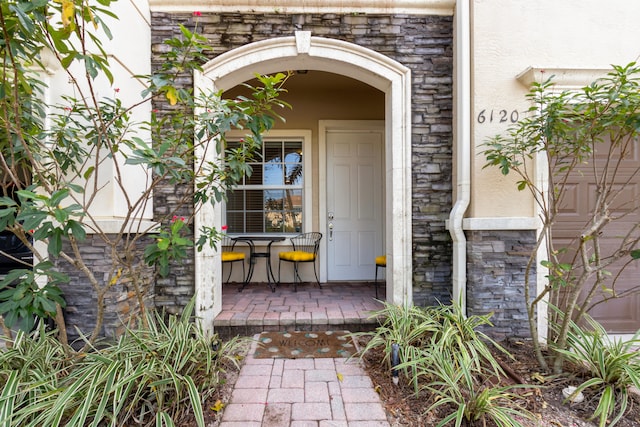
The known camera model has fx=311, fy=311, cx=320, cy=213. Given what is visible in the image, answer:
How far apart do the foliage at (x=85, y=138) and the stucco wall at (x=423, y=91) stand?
936 millimetres

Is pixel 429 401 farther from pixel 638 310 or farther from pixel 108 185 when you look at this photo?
pixel 108 185

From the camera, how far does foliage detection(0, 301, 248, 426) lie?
5.15 ft

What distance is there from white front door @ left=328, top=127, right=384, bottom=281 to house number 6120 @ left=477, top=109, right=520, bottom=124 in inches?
77.9

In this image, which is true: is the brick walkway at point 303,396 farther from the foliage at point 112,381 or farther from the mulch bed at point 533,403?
the foliage at point 112,381

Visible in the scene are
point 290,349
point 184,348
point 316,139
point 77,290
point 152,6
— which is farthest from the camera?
point 316,139

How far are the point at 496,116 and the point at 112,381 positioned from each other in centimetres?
332

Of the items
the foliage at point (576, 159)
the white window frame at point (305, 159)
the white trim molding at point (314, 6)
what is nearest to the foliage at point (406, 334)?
the foliage at point (576, 159)

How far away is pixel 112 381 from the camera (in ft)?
5.38

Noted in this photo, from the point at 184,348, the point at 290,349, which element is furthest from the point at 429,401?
the point at 184,348

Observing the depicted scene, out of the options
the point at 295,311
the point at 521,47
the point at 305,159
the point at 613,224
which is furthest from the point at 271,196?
the point at 613,224

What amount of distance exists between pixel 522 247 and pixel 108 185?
345 centimetres

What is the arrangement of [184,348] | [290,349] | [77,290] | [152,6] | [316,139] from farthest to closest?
1. [316,139]
2. [152,6]
3. [290,349]
4. [77,290]
5. [184,348]

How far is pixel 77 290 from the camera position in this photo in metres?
2.37

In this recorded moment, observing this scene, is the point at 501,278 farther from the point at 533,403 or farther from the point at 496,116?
the point at 496,116
